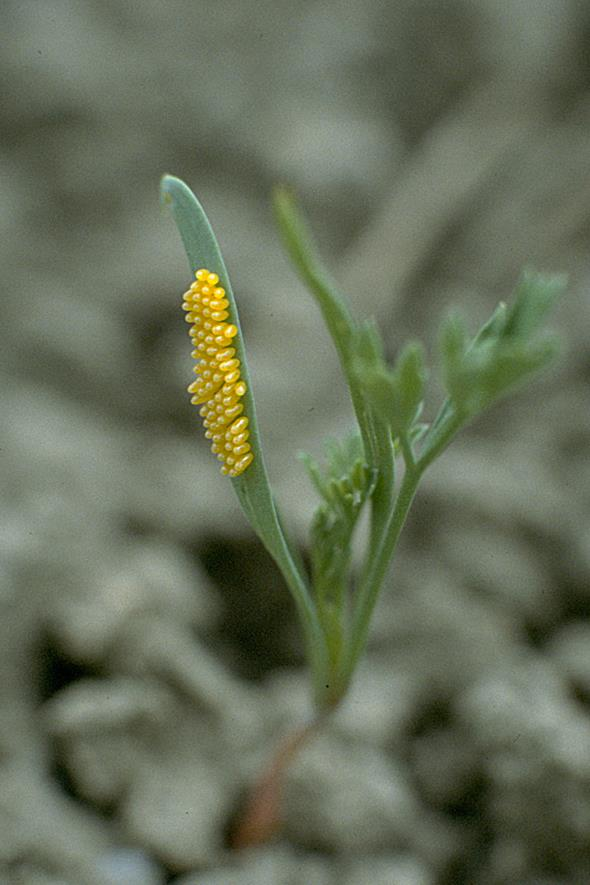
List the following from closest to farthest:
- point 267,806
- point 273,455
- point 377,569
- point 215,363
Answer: point 215,363
point 377,569
point 267,806
point 273,455

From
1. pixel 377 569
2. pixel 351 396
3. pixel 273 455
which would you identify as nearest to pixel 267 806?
pixel 377 569

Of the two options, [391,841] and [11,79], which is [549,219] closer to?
[11,79]

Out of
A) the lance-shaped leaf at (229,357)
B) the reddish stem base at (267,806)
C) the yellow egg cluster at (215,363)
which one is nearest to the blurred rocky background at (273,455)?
the reddish stem base at (267,806)

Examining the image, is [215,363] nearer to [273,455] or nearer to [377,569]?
[377,569]

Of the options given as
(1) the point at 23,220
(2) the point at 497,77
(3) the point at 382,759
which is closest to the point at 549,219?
(2) the point at 497,77

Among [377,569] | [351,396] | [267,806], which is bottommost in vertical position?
[267,806]

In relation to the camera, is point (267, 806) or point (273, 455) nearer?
point (267, 806)
